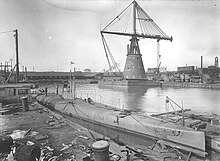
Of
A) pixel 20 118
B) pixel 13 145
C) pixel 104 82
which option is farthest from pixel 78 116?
pixel 104 82

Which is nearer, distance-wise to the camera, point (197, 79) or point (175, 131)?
point (175, 131)

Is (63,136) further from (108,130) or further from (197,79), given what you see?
(197,79)

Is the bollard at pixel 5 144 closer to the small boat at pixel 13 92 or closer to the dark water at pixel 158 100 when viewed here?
the dark water at pixel 158 100

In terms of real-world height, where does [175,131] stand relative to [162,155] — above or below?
above

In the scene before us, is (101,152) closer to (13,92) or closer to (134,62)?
(13,92)

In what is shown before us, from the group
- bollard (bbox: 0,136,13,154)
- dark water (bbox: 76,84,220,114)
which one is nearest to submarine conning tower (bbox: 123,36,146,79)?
dark water (bbox: 76,84,220,114)

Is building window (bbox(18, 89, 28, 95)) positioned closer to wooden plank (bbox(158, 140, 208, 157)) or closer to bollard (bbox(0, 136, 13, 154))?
bollard (bbox(0, 136, 13, 154))

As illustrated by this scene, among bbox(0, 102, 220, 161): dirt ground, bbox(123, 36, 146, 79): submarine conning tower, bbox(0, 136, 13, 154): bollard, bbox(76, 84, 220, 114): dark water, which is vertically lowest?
bbox(76, 84, 220, 114): dark water

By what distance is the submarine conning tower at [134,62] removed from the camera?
6372cm

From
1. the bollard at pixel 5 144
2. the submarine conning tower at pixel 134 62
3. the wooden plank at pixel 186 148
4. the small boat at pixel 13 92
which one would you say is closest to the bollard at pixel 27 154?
the bollard at pixel 5 144

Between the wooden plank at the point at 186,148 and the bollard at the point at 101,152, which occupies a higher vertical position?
the bollard at the point at 101,152

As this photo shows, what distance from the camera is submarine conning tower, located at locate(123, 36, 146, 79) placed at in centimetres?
6372

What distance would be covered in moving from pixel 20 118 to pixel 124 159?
11610 millimetres

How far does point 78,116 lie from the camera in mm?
19031
